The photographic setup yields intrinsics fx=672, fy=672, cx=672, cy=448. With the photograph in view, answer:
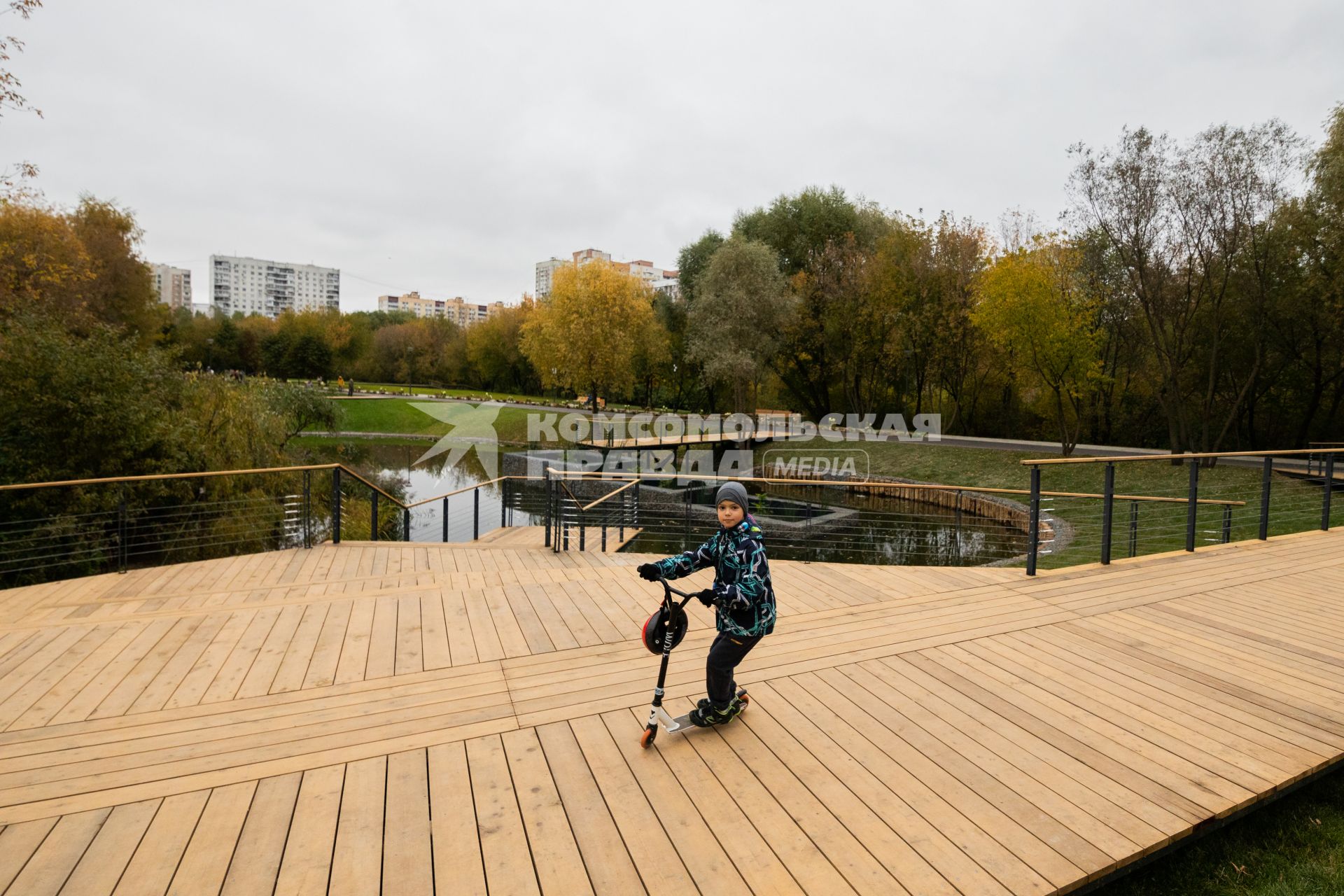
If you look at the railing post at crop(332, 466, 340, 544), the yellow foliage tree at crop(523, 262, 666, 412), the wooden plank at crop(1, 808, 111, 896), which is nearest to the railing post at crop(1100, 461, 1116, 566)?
the wooden plank at crop(1, 808, 111, 896)

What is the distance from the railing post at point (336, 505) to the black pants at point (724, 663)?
537 cm

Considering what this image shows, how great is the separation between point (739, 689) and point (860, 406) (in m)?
27.6

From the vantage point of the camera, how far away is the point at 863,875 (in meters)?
2.03

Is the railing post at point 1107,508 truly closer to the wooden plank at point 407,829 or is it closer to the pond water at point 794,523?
the pond water at point 794,523

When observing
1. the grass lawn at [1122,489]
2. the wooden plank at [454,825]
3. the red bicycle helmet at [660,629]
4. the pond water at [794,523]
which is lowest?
the pond water at [794,523]

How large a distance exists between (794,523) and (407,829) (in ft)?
40.8

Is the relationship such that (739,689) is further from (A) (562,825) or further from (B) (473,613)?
(B) (473,613)

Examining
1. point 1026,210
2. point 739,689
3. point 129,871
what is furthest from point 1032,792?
point 1026,210

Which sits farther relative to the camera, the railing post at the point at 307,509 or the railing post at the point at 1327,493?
the railing post at the point at 1327,493

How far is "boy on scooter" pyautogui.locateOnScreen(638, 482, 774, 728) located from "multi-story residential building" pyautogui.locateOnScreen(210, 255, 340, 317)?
12571cm

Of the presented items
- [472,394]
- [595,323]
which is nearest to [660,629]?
[595,323]

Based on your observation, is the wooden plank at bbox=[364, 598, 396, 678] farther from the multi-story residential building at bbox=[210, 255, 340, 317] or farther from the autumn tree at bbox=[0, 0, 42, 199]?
the multi-story residential building at bbox=[210, 255, 340, 317]

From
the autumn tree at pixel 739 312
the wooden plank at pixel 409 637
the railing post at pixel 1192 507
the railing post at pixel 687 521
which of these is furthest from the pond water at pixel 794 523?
the autumn tree at pixel 739 312

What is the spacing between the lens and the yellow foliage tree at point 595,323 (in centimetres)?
2891
